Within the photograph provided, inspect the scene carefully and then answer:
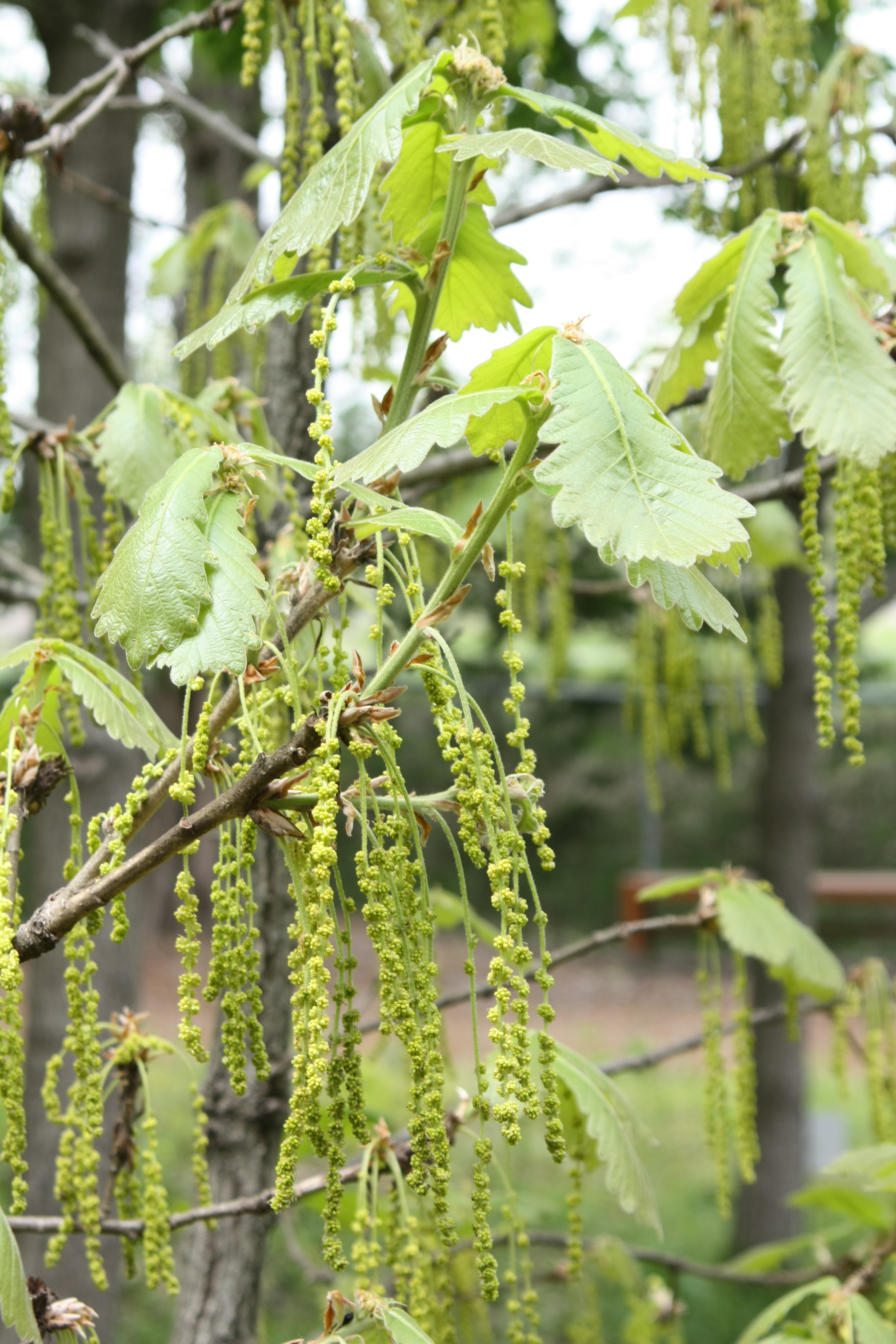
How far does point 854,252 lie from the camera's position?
1383 millimetres

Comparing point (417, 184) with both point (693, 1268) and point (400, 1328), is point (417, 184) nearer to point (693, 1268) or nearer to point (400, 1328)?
point (400, 1328)

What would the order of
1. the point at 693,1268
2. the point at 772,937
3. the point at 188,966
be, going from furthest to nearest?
the point at 693,1268, the point at 772,937, the point at 188,966

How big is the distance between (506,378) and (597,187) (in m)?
1.04

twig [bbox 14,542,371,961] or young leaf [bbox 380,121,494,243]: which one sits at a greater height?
young leaf [bbox 380,121,494,243]

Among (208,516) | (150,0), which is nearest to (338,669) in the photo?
(208,516)

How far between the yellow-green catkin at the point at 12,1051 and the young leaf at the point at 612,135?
0.82 meters

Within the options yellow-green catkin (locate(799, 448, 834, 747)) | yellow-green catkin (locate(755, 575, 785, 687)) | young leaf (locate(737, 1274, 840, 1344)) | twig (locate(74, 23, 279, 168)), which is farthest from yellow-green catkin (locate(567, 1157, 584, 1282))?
yellow-green catkin (locate(755, 575, 785, 687))

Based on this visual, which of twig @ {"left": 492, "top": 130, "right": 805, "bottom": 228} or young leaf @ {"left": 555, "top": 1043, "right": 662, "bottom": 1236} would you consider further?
twig @ {"left": 492, "top": 130, "right": 805, "bottom": 228}

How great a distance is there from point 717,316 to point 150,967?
29.8ft

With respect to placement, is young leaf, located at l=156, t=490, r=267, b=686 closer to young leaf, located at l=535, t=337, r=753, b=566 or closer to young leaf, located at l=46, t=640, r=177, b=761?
young leaf, located at l=46, t=640, r=177, b=761

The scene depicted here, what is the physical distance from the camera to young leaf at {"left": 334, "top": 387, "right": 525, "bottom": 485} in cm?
86

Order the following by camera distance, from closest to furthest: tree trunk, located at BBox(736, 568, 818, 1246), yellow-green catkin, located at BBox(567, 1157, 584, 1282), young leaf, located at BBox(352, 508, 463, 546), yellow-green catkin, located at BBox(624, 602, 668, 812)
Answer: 1. young leaf, located at BBox(352, 508, 463, 546)
2. yellow-green catkin, located at BBox(567, 1157, 584, 1282)
3. yellow-green catkin, located at BBox(624, 602, 668, 812)
4. tree trunk, located at BBox(736, 568, 818, 1246)

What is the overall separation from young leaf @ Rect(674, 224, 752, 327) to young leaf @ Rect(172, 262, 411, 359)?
0.50 metres

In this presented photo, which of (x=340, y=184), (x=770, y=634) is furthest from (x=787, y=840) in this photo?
(x=340, y=184)
